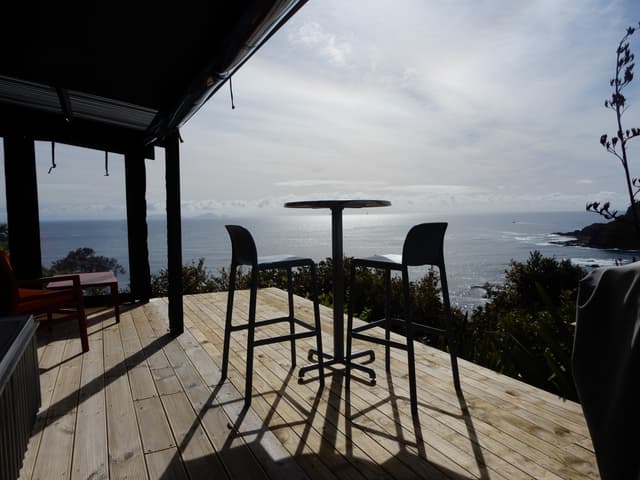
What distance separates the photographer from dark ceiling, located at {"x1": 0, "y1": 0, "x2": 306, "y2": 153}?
2021 mm

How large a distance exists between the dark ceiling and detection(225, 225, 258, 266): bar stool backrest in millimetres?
943

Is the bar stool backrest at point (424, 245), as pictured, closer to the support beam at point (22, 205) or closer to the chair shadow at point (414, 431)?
the chair shadow at point (414, 431)

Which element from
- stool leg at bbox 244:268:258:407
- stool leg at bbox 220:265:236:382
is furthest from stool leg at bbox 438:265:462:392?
stool leg at bbox 220:265:236:382

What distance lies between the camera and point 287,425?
2123 millimetres

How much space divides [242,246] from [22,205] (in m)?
3.60

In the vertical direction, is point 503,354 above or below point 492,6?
below

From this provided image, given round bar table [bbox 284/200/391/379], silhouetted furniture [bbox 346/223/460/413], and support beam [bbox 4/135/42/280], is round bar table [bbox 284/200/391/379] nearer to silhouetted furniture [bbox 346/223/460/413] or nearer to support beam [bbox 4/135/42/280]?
silhouetted furniture [bbox 346/223/460/413]

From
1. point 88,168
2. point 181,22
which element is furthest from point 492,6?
point 88,168

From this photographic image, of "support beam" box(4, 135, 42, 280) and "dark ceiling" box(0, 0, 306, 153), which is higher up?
"dark ceiling" box(0, 0, 306, 153)

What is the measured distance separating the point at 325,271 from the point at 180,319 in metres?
3.02

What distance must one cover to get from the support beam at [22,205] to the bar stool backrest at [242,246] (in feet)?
11.0

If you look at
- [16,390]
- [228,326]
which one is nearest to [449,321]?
[228,326]

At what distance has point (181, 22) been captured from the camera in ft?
7.01

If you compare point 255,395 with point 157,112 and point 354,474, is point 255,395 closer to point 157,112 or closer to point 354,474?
point 354,474
